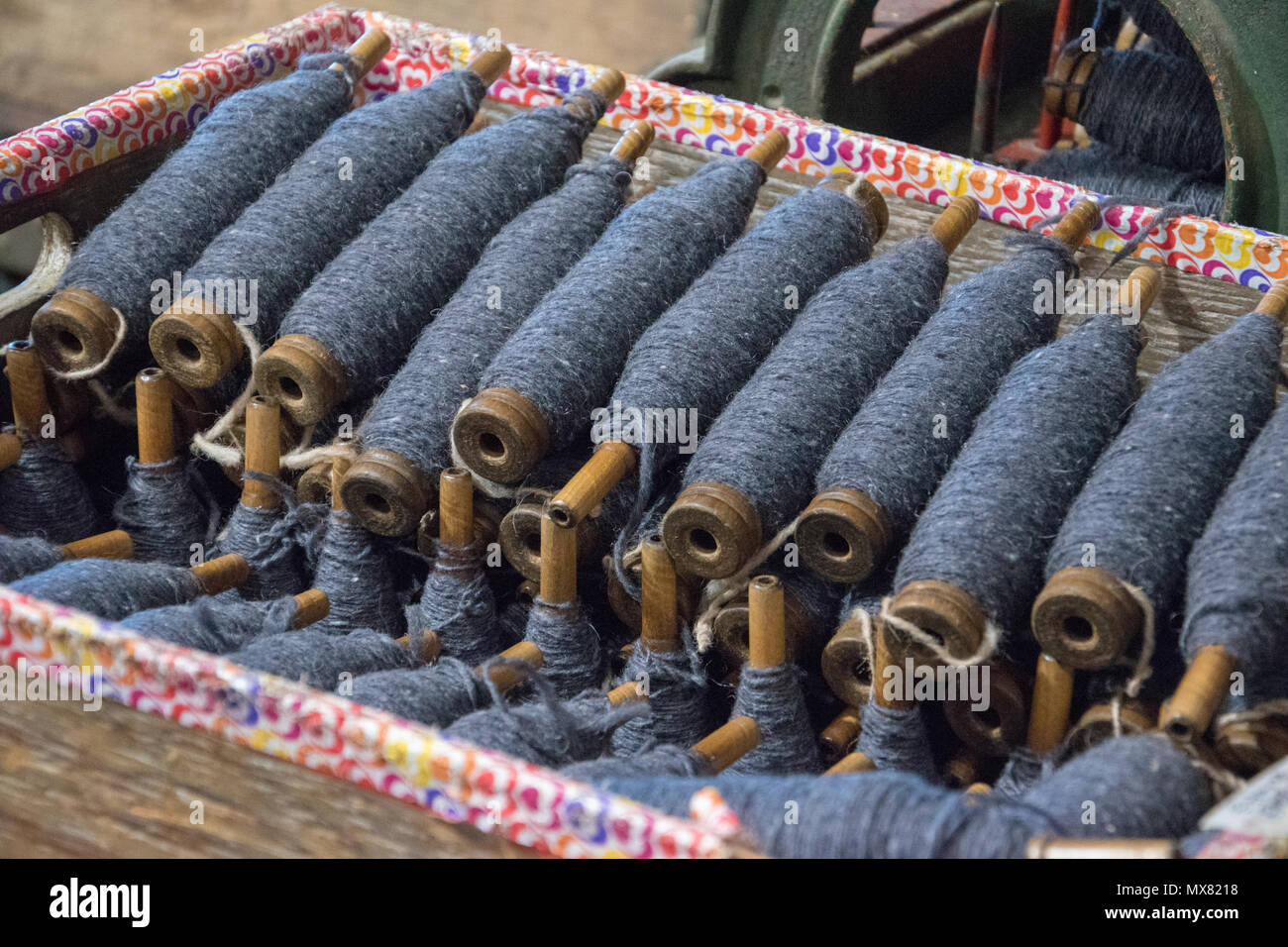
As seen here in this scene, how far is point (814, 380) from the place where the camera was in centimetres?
147

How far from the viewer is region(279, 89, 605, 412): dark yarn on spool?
5.31 feet

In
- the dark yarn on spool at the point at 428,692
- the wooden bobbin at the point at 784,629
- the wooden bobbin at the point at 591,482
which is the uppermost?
the wooden bobbin at the point at 591,482

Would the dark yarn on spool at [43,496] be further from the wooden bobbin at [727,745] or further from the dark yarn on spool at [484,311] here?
the wooden bobbin at [727,745]

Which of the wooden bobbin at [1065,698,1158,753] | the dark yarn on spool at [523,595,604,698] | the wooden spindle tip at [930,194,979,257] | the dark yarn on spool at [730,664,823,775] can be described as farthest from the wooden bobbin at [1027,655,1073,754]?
the wooden spindle tip at [930,194,979,257]

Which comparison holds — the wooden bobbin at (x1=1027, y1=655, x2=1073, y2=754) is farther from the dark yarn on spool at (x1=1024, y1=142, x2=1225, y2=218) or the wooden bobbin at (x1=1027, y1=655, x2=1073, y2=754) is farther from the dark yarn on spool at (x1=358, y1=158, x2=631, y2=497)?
the dark yarn on spool at (x1=1024, y1=142, x2=1225, y2=218)

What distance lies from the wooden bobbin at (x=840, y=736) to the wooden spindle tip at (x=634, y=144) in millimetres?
774

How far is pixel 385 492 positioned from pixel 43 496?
0.50 meters

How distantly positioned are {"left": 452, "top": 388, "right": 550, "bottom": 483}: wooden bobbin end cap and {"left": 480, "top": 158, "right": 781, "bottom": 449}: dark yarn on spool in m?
0.02

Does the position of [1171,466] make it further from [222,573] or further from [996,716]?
[222,573]

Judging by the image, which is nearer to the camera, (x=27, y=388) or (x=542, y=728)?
(x=542, y=728)

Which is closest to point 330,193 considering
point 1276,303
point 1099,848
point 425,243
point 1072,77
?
point 425,243

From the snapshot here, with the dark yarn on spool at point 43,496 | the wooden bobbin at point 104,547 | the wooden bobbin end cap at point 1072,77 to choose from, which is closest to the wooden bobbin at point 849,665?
the wooden bobbin at point 104,547

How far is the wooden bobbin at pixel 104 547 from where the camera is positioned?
1644 millimetres

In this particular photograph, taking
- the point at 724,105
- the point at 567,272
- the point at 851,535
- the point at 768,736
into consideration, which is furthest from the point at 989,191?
the point at 768,736
